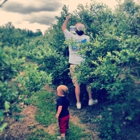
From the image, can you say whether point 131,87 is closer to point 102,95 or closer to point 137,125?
point 137,125

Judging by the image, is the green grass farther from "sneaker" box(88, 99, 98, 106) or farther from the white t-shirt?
the white t-shirt

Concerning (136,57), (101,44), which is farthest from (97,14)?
(136,57)

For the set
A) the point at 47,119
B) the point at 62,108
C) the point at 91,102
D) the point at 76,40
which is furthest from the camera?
the point at 91,102

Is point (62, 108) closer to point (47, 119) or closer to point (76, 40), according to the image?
point (47, 119)

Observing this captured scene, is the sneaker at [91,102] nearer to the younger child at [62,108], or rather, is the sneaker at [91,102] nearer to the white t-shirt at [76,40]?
the white t-shirt at [76,40]

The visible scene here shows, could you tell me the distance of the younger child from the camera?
5172 millimetres

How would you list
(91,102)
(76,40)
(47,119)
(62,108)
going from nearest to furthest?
1. (62,108)
2. (76,40)
3. (47,119)
4. (91,102)

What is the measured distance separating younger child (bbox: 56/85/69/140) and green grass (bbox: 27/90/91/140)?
0.94 feet

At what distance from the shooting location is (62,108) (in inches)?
206

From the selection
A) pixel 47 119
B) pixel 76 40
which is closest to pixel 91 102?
pixel 47 119

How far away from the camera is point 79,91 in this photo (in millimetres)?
6531

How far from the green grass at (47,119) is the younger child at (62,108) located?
29 centimetres

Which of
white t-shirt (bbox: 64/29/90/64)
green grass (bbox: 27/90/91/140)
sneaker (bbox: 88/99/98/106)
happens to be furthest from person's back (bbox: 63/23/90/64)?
green grass (bbox: 27/90/91/140)

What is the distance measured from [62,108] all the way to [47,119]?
1111 millimetres
